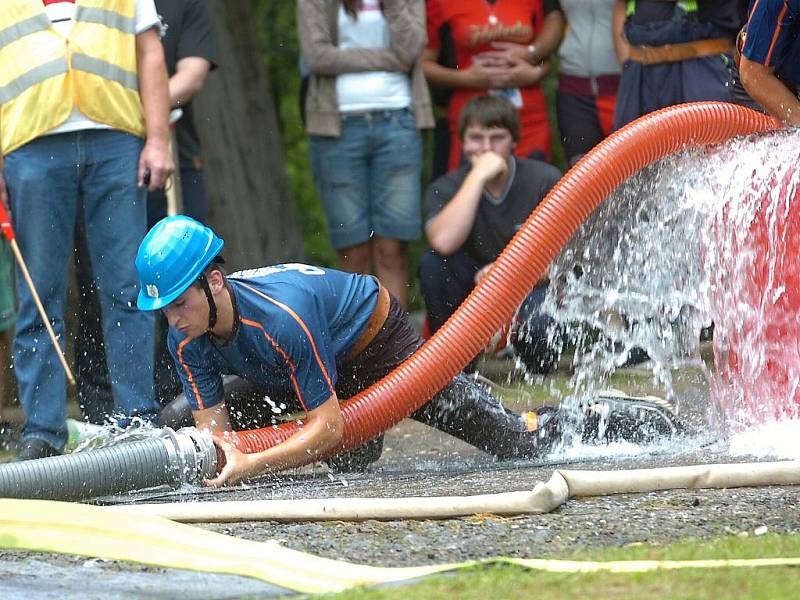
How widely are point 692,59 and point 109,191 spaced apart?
3.53m

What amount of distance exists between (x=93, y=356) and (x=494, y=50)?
3178mm

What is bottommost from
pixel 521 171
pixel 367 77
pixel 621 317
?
pixel 621 317

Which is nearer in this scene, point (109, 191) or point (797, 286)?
point (797, 286)

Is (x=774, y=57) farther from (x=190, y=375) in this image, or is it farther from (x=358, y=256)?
(x=358, y=256)

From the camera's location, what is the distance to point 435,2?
9.34 meters

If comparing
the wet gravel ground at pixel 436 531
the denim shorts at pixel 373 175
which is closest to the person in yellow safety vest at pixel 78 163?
the wet gravel ground at pixel 436 531

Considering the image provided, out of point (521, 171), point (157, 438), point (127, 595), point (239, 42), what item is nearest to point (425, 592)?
point (127, 595)

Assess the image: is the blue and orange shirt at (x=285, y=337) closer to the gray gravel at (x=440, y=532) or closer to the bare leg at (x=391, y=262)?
the gray gravel at (x=440, y=532)

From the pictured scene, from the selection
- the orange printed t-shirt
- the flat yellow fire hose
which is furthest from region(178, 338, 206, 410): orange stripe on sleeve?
the orange printed t-shirt

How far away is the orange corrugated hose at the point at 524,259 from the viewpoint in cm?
621

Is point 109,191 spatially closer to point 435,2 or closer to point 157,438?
point 157,438

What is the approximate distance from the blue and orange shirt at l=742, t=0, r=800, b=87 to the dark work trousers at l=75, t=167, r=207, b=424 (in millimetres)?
3368

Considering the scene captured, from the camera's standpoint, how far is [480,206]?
8766 millimetres

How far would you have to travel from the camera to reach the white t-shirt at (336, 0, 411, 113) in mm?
8750
